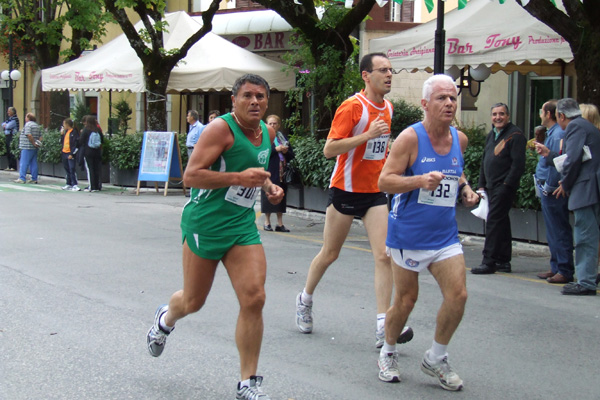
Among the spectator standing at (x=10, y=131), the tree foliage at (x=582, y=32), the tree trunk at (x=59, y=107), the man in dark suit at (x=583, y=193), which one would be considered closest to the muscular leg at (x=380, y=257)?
the man in dark suit at (x=583, y=193)

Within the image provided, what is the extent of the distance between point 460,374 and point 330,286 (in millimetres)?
2978

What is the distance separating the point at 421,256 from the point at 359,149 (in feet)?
4.70

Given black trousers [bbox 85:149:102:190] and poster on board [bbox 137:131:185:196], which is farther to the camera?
black trousers [bbox 85:149:102:190]

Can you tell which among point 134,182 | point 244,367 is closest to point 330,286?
point 244,367

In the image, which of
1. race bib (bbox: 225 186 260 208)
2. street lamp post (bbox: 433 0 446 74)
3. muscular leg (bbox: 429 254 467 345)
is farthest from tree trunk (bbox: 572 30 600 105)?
race bib (bbox: 225 186 260 208)

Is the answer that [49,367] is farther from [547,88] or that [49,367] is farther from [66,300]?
[547,88]

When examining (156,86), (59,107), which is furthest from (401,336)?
(59,107)

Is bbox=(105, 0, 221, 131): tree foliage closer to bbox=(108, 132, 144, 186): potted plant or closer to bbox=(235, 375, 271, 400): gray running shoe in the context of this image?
bbox=(108, 132, 144, 186): potted plant

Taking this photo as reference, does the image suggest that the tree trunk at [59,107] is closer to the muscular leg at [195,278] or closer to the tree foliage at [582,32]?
the tree foliage at [582,32]

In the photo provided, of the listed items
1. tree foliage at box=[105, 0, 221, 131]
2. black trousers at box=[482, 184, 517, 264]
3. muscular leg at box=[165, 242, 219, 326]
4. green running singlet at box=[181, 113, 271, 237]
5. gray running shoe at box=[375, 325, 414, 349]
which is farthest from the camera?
tree foliage at box=[105, 0, 221, 131]

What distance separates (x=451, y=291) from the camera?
4.80 metres

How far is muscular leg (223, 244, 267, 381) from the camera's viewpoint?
4523 mm

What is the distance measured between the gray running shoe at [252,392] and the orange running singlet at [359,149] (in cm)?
202

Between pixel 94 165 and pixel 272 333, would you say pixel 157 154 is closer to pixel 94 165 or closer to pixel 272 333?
pixel 94 165
